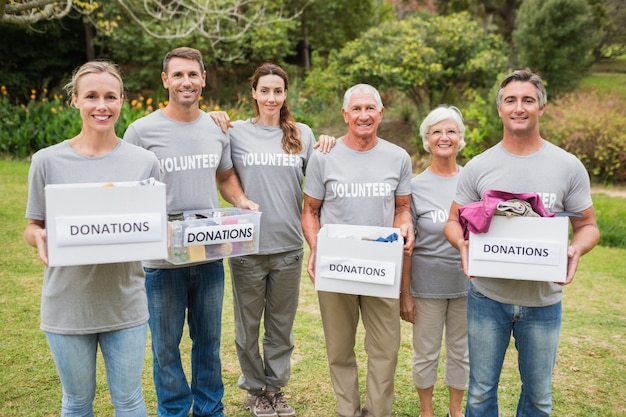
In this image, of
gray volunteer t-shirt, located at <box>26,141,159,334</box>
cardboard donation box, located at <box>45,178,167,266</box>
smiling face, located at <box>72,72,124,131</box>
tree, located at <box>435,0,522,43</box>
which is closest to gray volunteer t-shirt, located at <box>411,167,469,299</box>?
cardboard donation box, located at <box>45,178,167,266</box>

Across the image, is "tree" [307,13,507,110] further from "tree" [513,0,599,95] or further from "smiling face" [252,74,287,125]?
"smiling face" [252,74,287,125]

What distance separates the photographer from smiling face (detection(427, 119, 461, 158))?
10.6 feet

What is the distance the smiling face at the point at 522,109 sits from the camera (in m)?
2.59

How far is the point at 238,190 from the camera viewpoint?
335cm

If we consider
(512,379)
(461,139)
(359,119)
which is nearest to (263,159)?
(359,119)

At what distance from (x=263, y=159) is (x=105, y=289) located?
1.23m

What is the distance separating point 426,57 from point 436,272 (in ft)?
39.2

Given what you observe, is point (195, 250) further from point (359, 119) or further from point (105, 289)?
point (359, 119)

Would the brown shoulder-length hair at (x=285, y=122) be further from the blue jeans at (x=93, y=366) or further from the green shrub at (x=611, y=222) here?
the green shrub at (x=611, y=222)

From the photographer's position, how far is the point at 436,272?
10.6 ft

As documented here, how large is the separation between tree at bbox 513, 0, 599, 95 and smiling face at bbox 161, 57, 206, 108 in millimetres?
14758

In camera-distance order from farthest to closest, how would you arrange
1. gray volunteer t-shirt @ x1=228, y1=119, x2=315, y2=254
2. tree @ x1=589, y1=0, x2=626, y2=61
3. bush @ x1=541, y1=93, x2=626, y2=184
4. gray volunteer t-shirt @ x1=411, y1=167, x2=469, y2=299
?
tree @ x1=589, y1=0, x2=626, y2=61, bush @ x1=541, y1=93, x2=626, y2=184, gray volunteer t-shirt @ x1=228, y1=119, x2=315, y2=254, gray volunteer t-shirt @ x1=411, y1=167, x2=469, y2=299

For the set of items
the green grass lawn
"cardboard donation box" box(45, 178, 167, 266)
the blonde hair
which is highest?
the blonde hair

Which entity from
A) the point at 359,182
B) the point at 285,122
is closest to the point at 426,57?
the point at 285,122
